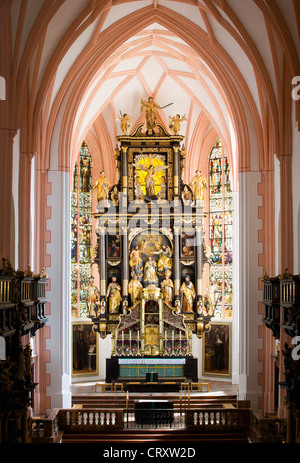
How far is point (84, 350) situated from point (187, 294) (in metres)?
5.18

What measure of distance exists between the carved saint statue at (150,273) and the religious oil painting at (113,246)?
3.59ft

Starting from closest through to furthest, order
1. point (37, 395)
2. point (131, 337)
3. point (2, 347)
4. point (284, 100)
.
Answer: point (2, 347) → point (284, 100) → point (37, 395) → point (131, 337)

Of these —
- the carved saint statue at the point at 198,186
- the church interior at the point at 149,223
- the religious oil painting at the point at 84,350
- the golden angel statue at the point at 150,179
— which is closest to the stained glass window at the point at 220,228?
the church interior at the point at 149,223

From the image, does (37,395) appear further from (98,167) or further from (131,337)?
(98,167)

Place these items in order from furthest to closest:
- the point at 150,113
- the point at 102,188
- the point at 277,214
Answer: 1. the point at 150,113
2. the point at 102,188
3. the point at 277,214

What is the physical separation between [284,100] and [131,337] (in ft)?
34.5

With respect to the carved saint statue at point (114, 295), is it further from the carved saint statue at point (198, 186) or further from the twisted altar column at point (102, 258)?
the carved saint statue at point (198, 186)

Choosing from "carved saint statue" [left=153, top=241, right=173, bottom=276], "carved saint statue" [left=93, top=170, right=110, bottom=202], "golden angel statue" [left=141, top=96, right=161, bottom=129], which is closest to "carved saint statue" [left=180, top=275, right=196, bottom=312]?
"carved saint statue" [left=153, top=241, right=173, bottom=276]

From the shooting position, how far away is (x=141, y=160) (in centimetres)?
2653

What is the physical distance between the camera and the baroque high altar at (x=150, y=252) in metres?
25.5

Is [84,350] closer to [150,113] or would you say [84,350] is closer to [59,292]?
[59,292]

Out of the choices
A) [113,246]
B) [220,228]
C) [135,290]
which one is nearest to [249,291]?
[135,290]

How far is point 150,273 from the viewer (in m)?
25.8

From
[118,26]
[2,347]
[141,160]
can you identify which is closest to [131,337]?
[141,160]
